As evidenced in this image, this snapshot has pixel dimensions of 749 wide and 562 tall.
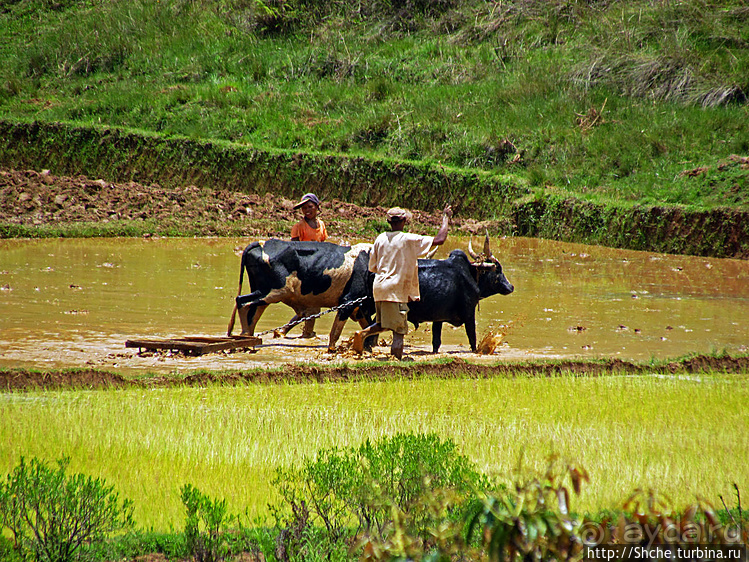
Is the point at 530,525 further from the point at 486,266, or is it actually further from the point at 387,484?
the point at 486,266

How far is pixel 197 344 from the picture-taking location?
25.4 feet

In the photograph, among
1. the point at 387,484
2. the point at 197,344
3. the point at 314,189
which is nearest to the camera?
the point at 387,484

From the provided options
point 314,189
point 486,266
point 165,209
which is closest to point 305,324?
point 486,266

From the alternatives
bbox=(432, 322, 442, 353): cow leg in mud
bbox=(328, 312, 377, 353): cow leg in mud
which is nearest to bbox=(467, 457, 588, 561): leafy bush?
bbox=(328, 312, 377, 353): cow leg in mud

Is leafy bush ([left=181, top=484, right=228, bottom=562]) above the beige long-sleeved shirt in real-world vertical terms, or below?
below

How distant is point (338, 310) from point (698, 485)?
4.66 meters

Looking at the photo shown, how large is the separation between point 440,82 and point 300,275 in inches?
661

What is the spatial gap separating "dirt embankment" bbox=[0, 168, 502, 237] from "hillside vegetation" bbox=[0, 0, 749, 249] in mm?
1923

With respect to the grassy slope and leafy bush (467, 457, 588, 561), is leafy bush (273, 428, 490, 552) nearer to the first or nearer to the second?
leafy bush (467, 457, 588, 561)

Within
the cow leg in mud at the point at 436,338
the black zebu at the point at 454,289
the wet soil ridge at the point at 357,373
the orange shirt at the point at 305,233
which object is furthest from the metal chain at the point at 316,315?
the wet soil ridge at the point at 357,373

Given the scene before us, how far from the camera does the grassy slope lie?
755 inches

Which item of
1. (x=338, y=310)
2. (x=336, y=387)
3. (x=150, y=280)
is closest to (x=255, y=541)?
(x=336, y=387)

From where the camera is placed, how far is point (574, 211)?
686 inches

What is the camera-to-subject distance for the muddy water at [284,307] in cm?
838
